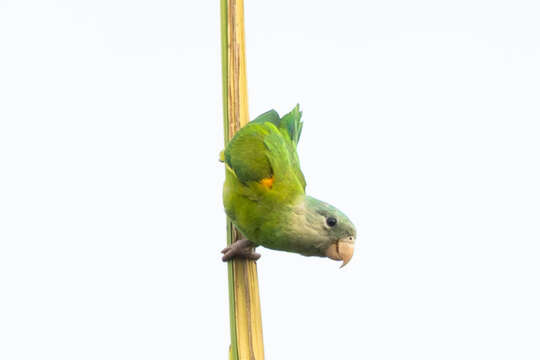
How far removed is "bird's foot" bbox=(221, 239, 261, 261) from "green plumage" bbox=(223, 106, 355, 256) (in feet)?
0.27

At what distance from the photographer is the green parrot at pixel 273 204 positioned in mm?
3734

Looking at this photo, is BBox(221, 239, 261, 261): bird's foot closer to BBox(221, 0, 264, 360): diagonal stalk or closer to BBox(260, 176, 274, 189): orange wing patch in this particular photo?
BBox(221, 0, 264, 360): diagonal stalk

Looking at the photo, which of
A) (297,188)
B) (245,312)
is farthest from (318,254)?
(245,312)

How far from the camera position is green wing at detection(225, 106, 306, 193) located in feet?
13.4

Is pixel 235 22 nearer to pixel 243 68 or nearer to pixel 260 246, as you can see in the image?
pixel 243 68

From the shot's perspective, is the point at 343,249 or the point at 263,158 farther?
the point at 263,158

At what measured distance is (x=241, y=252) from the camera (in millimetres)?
3629

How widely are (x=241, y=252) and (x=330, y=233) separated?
50 cm

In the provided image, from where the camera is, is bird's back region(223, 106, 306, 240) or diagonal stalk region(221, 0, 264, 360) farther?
bird's back region(223, 106, 306, 240)

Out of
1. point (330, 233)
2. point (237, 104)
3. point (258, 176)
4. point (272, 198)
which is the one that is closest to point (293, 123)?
point (258, 176)

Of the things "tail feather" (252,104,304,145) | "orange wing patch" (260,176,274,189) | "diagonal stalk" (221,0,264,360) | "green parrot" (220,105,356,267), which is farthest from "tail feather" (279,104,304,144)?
"diagonal stalk" (221,0,264,360)

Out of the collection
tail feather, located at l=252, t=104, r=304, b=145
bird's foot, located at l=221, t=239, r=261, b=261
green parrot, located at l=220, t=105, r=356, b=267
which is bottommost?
bird's foot, located at l=221, t=239, r=261, b=261

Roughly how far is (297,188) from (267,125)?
53 cm

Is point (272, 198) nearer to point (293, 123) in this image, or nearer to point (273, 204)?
point (273, 204)
